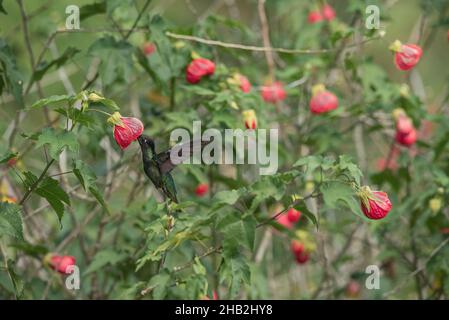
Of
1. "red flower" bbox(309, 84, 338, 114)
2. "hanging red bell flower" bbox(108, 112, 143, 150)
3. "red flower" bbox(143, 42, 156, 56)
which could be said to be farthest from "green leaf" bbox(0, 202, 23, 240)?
"red flower" bbox(309, 84, 338, 114)

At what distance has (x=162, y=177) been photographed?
1996 mm

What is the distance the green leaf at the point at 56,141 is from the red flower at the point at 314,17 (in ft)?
6.21

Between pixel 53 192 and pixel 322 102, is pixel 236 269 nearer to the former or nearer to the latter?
pixel 53 192

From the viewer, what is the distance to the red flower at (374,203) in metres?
1.94

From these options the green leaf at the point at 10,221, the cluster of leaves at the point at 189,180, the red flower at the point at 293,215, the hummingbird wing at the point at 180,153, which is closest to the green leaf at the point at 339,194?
the cluster of leaves at the point at 189,180

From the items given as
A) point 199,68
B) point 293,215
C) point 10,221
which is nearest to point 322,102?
point 293,215

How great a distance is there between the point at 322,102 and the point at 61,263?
1.09m

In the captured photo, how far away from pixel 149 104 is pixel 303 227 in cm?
81

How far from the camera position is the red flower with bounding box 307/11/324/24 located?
3.49 meters

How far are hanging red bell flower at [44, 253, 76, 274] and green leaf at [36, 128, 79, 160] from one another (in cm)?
69

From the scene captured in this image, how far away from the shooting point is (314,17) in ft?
11.5

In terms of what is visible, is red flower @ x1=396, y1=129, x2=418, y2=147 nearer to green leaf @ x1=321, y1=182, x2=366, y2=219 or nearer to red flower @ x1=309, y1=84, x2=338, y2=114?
red flower @ x1=309, y1=84, x2=338, y2=114
